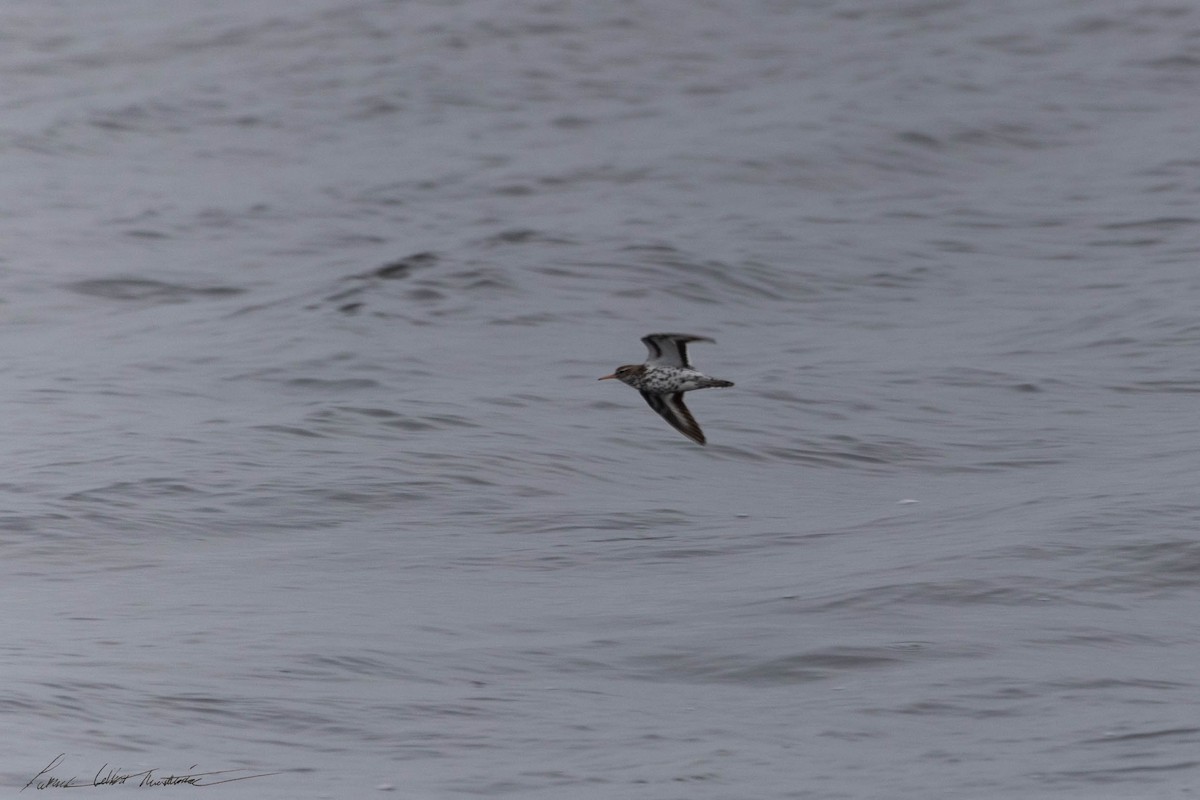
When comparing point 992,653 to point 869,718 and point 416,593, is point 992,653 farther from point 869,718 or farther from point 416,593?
point 416,593

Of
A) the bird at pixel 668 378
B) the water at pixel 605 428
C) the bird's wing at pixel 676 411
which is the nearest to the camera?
the water at pixel 605 428

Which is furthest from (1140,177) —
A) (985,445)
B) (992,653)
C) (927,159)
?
(992,653)

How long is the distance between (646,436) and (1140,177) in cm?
1556

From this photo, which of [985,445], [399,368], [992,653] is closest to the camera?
[992,653]

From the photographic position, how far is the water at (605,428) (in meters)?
10.6

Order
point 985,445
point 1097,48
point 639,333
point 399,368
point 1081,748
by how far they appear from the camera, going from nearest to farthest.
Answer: point 1081,748
point 985,445
point 399,368
point 639,333
point 1097,48

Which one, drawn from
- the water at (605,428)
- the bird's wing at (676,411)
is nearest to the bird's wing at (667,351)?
the bird's wing at (676,411)

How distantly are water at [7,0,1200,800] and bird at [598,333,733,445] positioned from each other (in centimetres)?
138

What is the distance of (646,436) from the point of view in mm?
17906

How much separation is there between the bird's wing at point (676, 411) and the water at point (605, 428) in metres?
1.32
